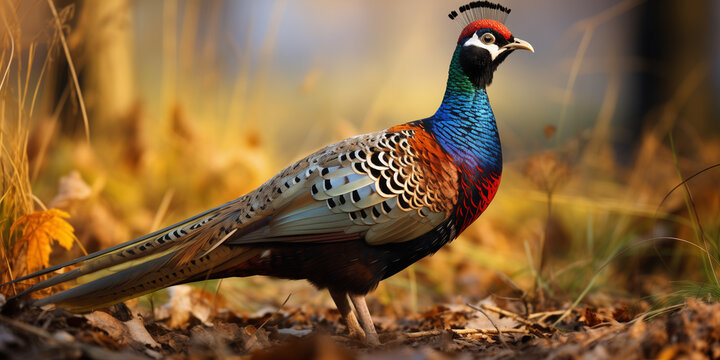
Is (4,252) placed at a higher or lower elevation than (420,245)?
higher

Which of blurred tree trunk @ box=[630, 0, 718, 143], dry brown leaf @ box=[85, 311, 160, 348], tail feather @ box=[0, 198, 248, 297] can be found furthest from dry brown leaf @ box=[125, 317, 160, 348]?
blurred tree trunk @ box=[630, 0, 718, 143]

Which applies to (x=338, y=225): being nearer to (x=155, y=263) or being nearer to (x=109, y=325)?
(x=155, y=263)

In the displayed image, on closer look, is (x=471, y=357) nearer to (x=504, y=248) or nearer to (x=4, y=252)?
(x=4, y=252)

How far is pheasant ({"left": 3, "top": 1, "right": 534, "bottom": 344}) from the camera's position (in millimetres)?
2547

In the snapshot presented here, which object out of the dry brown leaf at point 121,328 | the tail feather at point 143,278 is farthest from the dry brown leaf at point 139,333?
the tail feather at point 143,278

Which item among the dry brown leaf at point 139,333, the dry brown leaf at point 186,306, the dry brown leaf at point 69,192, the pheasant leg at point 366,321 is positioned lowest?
the pheasant leg at point 366,321

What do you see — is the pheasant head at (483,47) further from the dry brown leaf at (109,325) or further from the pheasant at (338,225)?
the dry brown leaf at (109,325)

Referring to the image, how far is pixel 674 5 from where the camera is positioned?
7.60 meters

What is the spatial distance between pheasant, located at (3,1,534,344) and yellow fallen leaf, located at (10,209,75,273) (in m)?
0.23

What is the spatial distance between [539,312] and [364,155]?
1.42 meters

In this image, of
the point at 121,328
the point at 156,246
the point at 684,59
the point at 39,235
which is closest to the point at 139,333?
the point at 121,328

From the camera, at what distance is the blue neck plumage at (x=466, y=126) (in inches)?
113

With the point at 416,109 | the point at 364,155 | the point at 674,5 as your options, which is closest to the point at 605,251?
the point at 364,155

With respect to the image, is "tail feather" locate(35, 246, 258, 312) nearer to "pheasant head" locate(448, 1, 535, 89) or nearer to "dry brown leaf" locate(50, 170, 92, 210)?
"dry brown leaf" locate(50, 170, 92, 210)
